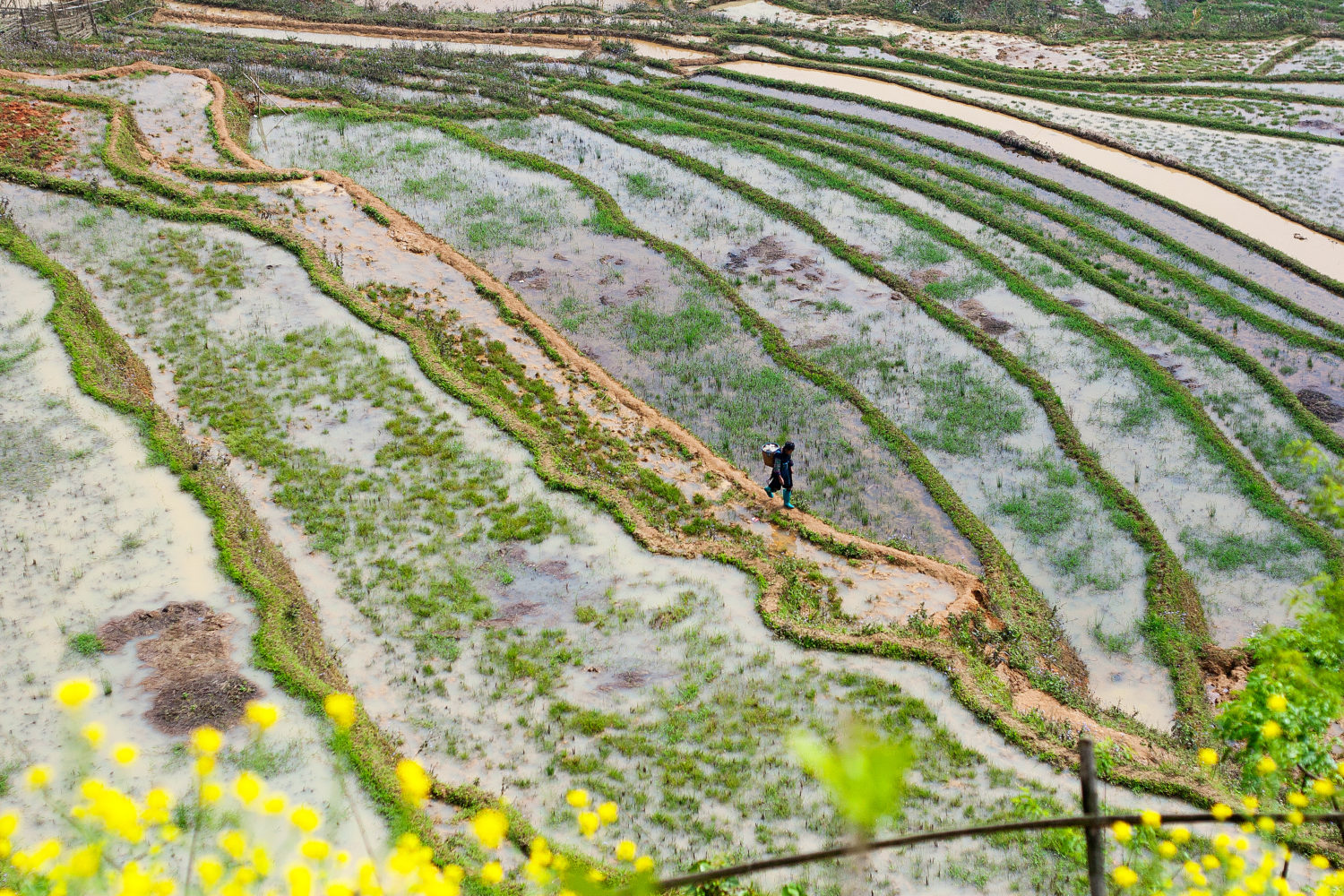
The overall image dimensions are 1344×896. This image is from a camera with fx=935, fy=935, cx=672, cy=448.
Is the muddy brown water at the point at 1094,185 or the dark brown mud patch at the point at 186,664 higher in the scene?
the muddy brown water at the point at 1094,185

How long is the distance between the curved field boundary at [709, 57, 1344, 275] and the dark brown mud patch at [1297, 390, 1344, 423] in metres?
4.84

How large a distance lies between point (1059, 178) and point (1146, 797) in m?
20.7

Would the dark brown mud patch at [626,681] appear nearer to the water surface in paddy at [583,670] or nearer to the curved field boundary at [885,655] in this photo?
the water surface in paddy at [583,670]

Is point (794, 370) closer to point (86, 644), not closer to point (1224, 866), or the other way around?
point (86, 644)

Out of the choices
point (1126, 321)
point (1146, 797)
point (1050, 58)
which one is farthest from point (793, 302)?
point (1050, 58)

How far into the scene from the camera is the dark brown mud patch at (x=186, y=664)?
964 cm

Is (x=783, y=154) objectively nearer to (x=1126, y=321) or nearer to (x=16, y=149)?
(x=1126, y=321)

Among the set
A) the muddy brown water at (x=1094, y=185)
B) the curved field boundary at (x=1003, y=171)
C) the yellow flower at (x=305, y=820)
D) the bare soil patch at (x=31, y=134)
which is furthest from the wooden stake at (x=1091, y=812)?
the bare soil patch at (x=31, y=134)

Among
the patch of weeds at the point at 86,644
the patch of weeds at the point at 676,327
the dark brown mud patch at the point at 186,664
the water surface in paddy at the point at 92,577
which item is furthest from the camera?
the patch of weeds at the point at 676,327

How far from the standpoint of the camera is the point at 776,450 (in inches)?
543

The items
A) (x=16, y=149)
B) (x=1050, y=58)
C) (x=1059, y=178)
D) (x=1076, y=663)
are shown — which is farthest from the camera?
(x=1050, y=58)

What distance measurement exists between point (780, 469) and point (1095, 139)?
20.4 metres

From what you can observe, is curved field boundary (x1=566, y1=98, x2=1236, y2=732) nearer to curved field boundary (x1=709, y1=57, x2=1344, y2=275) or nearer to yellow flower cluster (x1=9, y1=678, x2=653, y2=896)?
curved field boundary (x1=709, y1=57, x2=1344, y2=275)

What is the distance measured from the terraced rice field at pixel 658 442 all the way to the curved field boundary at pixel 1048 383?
0.09 meters
